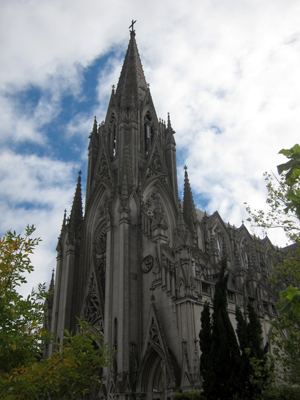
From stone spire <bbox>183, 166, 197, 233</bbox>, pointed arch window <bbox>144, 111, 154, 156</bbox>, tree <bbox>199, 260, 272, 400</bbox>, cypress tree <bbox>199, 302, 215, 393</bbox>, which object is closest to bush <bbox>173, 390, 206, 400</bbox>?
cypress tree <bbox>199, 302, 215, 393</bbox>

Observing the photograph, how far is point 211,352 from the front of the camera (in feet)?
53.2

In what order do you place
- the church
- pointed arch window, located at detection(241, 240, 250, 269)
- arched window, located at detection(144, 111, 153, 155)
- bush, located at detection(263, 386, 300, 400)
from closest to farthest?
bush, located at detection(263, 386, 300, 400)
the church
arched window, located at detection(144, 111, 153, 155)
pointed arch window, located at detection(241, 240, 250, 269)

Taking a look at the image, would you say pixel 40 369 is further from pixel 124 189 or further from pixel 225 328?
pixel 124 189

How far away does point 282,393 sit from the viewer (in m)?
13.6

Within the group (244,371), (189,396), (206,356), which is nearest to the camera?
(244,371)

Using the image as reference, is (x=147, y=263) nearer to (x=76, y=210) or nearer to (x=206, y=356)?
(x=206, y=356)

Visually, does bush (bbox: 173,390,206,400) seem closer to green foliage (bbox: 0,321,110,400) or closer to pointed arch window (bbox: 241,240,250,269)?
green foliage (bbox: 0,321,110,400)

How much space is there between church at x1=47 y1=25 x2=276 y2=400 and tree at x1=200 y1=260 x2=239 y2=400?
305 centimetres

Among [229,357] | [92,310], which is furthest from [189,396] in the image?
[92,310]

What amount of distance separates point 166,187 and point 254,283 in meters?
10.0

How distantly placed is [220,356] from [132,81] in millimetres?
27185

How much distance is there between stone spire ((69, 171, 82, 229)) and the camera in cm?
3275

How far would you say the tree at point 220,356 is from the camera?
15.4m

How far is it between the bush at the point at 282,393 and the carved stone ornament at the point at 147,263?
11659 millimetres
